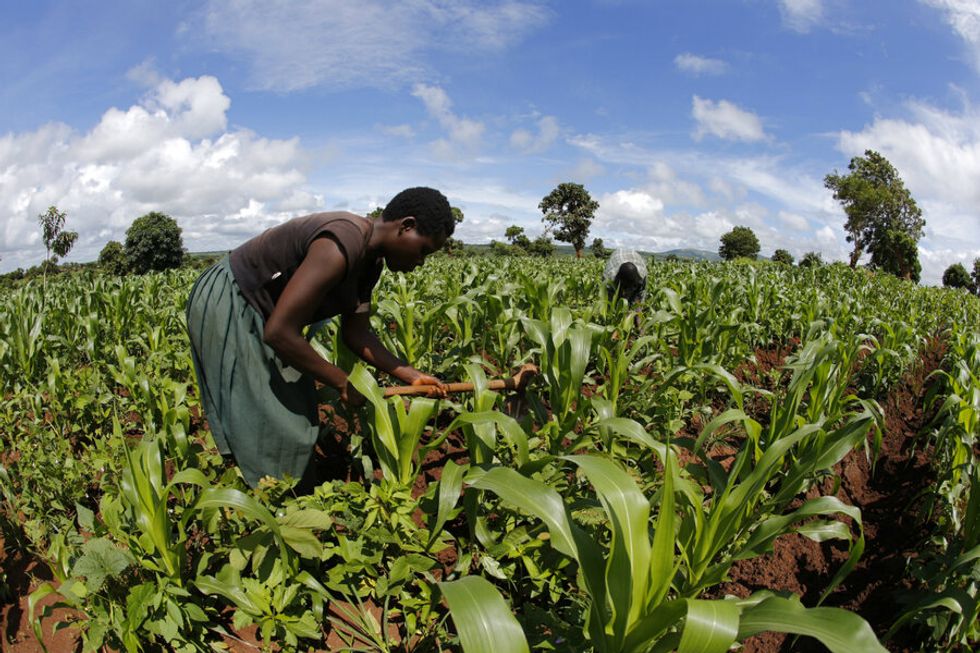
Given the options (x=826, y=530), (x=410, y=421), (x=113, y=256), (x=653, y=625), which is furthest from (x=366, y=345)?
(x=113, y=256)

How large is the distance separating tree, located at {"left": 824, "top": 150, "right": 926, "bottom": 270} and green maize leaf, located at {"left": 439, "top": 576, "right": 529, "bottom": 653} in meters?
38.4

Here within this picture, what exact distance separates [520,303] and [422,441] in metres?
2.25

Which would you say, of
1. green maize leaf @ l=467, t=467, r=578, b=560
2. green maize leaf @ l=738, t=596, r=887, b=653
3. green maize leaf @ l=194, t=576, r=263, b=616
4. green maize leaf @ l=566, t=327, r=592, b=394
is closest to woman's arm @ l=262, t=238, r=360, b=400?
green maize leaf @ l=194, t=576, r=263, b=616

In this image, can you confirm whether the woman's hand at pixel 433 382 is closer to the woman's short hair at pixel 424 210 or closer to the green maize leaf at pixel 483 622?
the woman's short hair at pixel 424 210

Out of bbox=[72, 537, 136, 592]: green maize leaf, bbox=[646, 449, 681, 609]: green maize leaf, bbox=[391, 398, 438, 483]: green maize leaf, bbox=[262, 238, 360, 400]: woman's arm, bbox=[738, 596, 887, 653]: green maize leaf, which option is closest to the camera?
bbox=[738, 596, 887, 653]: green maize leaf

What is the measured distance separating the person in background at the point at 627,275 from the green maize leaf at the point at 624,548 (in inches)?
151

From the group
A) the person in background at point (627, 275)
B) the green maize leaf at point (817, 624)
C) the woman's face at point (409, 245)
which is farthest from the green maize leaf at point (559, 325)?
the person in background at point (627, 275)

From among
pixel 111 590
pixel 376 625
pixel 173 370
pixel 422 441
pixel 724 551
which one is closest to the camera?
pixel 111 590

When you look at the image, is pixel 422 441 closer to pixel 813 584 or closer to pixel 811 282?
pixel 813 584

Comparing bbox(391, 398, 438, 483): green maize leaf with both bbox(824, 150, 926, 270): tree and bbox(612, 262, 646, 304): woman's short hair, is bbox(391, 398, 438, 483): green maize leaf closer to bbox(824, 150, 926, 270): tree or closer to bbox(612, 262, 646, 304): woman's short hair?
bbox(612, 262, 646, 304): woman's short hair

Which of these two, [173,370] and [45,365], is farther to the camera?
[45,365]

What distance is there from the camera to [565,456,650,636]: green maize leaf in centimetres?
111

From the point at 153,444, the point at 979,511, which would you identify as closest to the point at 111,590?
the point at 153,444

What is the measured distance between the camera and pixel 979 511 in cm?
175
